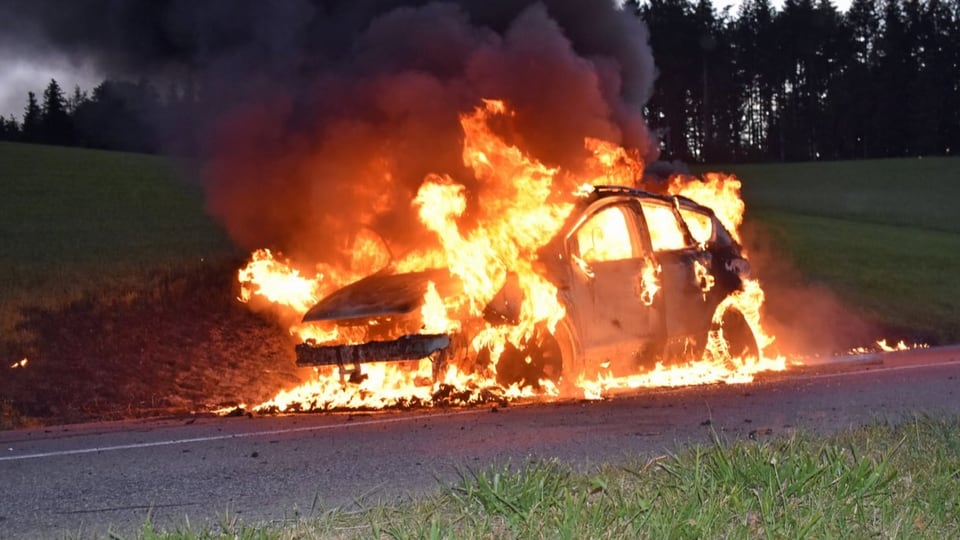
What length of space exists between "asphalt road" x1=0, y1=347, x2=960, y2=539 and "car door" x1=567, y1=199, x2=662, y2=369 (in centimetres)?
50

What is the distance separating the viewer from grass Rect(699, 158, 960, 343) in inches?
921

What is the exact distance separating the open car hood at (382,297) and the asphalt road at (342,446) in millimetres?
1011

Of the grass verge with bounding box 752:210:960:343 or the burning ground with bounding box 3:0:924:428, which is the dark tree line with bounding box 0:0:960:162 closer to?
the grass verge with bounding box 752:210:960:343

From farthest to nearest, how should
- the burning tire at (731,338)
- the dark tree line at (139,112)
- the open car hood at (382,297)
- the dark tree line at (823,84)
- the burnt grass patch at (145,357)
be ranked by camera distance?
the dark tree line at (823,84) → the dark tree line at (139,112) → the burnt grass patch at (145,357) → the burning tire at (731,338) → the open car hood at (382,297)

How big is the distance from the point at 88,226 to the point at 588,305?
67.9 ft

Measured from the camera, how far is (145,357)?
564 inches

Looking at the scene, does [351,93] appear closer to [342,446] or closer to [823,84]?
[342,446]

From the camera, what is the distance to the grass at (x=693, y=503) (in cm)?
540

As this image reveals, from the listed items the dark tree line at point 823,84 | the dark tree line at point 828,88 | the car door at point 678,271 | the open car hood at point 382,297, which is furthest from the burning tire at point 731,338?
the dark tree line at point 828,88

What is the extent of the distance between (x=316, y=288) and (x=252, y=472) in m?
5.84

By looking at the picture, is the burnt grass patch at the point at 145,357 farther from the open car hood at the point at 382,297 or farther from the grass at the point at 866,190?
the grass at the point at 866,190

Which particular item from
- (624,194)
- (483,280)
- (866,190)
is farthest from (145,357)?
(866,190)

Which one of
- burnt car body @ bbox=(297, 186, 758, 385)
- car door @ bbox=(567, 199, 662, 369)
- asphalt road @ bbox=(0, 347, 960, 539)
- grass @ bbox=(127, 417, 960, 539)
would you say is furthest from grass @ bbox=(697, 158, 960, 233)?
grass @ bbox=(127, 417, 960, 539)

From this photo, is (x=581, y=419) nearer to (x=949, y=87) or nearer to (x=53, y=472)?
(x=53, y=472)
